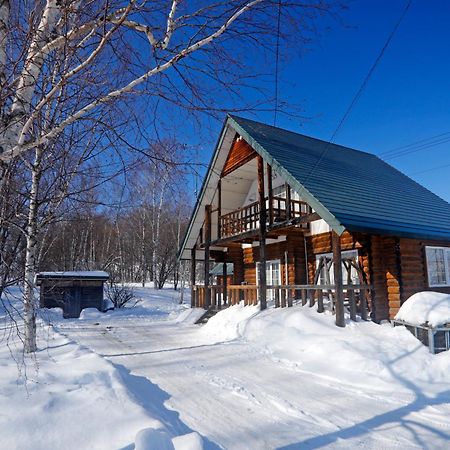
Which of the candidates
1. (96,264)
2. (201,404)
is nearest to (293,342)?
(201,404)

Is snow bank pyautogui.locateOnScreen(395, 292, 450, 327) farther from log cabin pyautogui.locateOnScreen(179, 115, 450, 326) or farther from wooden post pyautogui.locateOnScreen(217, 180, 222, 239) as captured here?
wooden post pyautogui.locateOnScreen(217, 180, 222, 239)

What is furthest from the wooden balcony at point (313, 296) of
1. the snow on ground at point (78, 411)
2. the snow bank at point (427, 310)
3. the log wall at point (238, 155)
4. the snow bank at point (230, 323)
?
the snow on ground at point (78, 411)

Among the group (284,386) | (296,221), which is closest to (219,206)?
(296,221)

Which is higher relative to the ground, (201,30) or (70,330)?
(201,30)

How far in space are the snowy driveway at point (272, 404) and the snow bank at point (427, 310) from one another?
7.30 feet

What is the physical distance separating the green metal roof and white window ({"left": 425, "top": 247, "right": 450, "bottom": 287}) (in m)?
0.92

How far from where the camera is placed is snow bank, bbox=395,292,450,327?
7.63 m

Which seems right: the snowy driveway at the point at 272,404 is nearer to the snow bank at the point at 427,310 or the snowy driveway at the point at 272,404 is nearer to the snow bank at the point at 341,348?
the snow bank at the point at 341,348

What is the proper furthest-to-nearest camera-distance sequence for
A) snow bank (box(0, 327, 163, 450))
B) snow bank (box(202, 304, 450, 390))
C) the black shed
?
the black shed → snow bank (box(202, 304, 450, 390)) → snow bank (box(0, 327, 163, 450))

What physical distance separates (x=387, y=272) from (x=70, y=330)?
35.0 ft

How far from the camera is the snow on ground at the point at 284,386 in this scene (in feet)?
13.4

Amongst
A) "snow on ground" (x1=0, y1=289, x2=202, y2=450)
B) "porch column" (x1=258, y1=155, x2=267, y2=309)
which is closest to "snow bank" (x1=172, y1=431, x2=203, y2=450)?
"snow on ground" (x1=0, y1=289, x2=202, y2=450)

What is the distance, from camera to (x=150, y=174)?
4.40 metres

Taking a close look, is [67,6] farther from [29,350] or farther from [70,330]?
[70,330]
